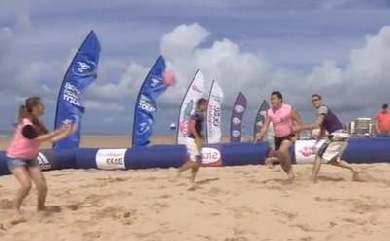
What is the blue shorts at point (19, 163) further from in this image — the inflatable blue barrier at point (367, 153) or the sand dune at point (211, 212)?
the inflatable blue barrier at point (367, 153)

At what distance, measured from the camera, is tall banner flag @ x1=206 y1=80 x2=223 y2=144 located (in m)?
22.1

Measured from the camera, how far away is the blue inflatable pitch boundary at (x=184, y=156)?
552 inches

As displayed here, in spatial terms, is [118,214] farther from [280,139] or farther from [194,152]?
[280,139]

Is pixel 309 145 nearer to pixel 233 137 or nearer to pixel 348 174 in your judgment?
pixel 348 174

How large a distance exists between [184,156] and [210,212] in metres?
6.48

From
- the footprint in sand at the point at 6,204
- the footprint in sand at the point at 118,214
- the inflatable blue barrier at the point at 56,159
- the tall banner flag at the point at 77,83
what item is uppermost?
the tall banner flag at the point at 77,83

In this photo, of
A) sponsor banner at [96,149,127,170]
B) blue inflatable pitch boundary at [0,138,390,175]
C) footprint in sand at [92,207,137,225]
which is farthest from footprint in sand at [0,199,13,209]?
sponsor banner at [96,149,127,170]

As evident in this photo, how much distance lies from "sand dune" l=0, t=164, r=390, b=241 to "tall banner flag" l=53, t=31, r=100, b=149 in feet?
19.0

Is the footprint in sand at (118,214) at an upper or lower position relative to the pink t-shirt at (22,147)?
lower

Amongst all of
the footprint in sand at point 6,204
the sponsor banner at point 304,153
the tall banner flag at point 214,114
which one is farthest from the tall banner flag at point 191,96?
the footprint in sand at point 6,204

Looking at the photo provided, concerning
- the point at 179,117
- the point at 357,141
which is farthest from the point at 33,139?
the point at 179,117

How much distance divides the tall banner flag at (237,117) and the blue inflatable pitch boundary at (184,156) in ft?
41.7

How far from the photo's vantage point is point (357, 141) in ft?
47.0

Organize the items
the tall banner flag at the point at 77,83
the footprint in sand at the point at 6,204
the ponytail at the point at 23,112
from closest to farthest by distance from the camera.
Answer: the ponytail at the point at 23,112 → the footprint in sand at the point at 6,204 → the tall banner flag at the point at 77,83
